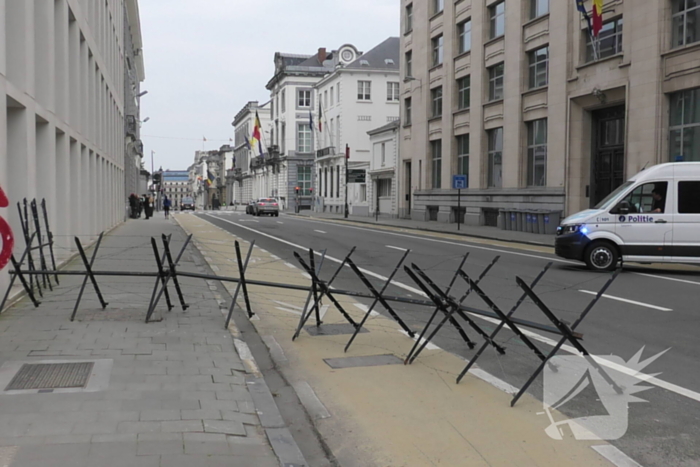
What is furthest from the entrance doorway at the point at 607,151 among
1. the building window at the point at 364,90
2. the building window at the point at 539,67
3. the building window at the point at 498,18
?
the building window at the point at 364,90

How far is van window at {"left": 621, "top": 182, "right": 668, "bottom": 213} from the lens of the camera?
14.7 m

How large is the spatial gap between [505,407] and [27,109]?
9.49 m

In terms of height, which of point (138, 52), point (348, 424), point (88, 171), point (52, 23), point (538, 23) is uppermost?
point (138, 52)

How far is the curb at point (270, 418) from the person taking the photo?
14.6 feet

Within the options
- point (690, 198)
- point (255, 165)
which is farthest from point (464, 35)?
point (255, 165)

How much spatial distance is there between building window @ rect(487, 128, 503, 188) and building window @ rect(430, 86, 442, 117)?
252 inches

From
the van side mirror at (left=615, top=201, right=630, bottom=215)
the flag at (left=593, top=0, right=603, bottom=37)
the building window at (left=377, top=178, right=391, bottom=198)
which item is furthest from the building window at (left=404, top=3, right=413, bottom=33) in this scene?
the van side mirror at (left=615, top=201, right=630, bottom=215)

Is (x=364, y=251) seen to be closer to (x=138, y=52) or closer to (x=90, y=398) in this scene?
(x=90, y=398)

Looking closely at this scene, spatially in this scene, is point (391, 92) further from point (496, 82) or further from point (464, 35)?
point (496, 82)

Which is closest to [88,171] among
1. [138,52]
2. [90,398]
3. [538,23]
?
[90,398]

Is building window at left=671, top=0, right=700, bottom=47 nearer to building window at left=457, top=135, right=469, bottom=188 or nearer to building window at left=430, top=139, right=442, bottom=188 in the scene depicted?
building window at left=457, top=135, right=469, bottom=188

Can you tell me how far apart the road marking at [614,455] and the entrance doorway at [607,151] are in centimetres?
2328

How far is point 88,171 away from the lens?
20625mm

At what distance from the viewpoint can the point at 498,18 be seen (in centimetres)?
3466
